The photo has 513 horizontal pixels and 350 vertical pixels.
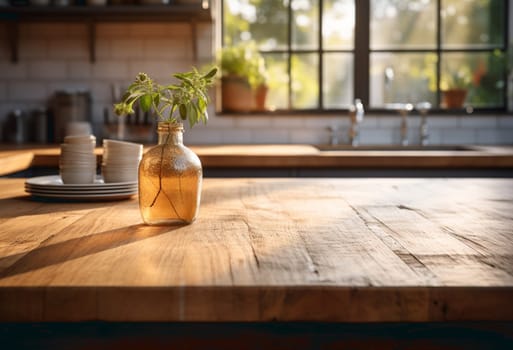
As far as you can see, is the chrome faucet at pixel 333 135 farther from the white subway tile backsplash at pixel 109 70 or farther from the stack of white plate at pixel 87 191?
the stack of white plate at pixel 87 191

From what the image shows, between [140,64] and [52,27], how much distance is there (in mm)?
534

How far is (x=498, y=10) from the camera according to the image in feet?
13.7

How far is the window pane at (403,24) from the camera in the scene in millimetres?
4191

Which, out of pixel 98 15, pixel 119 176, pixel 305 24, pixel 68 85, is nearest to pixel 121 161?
pixel 119 176

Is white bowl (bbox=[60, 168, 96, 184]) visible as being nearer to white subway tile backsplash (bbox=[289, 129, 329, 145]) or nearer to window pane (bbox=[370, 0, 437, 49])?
white subway tile backsplash (bbox=[289, 129, 329, 145])

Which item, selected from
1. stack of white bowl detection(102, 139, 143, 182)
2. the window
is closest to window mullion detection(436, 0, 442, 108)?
the window

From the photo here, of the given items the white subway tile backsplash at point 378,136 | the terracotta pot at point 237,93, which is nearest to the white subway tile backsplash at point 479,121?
the white subway tile backsplash at point 378,136

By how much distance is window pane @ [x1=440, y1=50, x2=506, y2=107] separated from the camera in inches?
166

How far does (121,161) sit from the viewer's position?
5.76ft

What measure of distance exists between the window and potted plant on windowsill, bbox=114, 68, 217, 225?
2944 mm

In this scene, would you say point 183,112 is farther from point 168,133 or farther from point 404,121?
point 404,121

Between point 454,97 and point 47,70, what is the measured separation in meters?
2.32

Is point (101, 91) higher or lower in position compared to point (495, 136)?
higher

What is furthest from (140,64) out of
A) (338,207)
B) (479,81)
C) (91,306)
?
(91,306)
